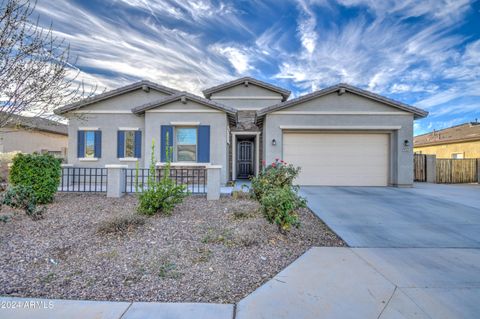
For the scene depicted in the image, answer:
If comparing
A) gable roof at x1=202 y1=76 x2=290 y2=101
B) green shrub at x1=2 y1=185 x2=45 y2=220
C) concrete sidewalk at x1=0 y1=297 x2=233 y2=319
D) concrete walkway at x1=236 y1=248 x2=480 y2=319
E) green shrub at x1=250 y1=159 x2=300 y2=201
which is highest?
gable roof at x1=202 y1=76 x2=290 y2=101

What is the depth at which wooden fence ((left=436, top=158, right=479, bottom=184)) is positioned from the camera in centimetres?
1417

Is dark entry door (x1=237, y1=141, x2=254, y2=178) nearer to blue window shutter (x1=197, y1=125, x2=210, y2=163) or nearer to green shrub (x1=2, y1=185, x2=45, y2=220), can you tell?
blue window shutter (x1=197, y1=125, x2=210, y2=163)

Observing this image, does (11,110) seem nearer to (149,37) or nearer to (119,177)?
(119,177)

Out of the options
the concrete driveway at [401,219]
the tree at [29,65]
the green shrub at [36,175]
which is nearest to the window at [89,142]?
the green shrub at [36,175]

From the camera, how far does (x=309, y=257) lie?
359 centimetres

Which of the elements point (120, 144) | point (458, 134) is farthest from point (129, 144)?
point (458, 134)

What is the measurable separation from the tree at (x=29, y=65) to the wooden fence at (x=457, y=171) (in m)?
18.6

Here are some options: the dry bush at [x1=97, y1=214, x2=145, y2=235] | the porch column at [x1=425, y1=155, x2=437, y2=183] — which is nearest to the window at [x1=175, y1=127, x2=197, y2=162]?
the dry bush at [x1=97, y1=214, x2=145, y2=235]

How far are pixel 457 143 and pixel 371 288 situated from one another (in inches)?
889

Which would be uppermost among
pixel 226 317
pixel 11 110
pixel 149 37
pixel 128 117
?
pixel 149 37

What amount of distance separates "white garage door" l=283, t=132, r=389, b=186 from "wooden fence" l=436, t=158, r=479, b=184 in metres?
6.03

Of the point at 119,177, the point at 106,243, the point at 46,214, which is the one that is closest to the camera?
the point at 106,243

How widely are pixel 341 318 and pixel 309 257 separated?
136 centimetres

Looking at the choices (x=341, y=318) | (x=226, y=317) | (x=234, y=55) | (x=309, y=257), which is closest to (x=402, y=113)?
(x=234, y=55)
